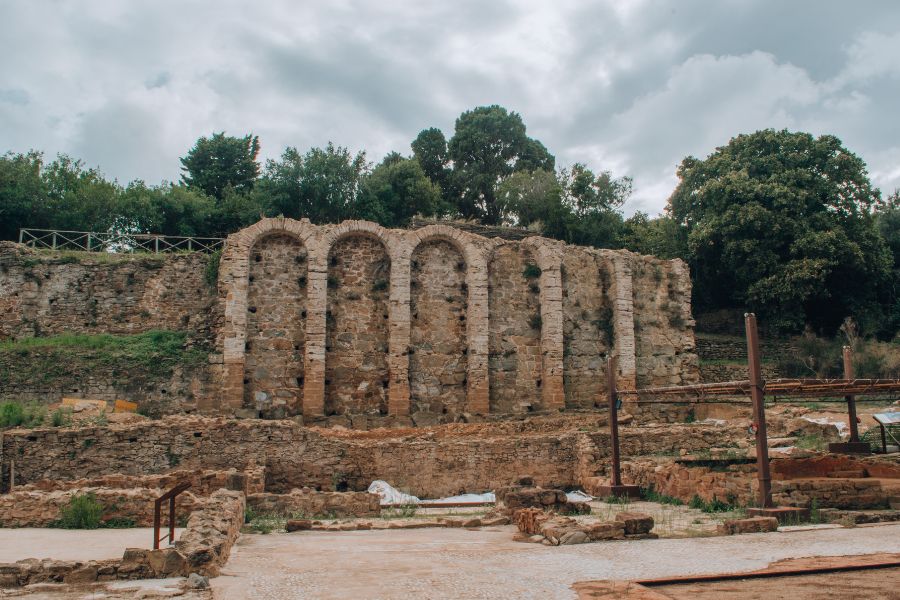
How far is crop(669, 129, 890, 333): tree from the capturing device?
27969 mm

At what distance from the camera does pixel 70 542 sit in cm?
907

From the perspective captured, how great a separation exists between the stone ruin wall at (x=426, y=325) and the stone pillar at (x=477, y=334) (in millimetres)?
34

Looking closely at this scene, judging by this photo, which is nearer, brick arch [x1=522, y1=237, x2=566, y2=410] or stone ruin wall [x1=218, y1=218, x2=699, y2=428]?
stone ruin wall [x1=218, y1=218, x2=699, y2=428]

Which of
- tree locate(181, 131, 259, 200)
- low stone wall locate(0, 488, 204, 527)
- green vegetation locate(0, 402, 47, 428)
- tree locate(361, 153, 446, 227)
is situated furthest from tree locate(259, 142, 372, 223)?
low stone wall locate(0, 488, 204, 527)

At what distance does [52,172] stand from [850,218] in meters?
35.0

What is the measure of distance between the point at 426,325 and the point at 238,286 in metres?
5.71

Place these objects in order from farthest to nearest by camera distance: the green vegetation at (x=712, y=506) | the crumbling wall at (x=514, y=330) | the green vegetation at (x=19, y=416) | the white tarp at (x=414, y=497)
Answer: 1. the crumbling wall at (x=514, y=330)
2. the green vegetation at (x=19, y=416)
3. the white tarp at (x=414, y=497)
4. the green vegetation at (x=712, y=506)

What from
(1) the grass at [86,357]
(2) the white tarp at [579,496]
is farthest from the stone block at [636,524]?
(1) the grass at [86,357]

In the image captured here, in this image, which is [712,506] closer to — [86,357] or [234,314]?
[234,314]

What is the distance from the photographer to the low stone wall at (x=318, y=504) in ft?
40.9

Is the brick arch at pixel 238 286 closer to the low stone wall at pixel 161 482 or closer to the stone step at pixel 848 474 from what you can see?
the low stone wall at pixel 161 482

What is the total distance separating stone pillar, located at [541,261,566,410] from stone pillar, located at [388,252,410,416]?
433cm

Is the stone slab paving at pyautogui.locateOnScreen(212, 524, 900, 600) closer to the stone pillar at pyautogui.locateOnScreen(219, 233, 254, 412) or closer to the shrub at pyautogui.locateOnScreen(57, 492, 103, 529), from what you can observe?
the shrub at pyautogui.locateOnScreen(57, 492, 103, 529)

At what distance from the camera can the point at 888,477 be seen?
1410 cm
